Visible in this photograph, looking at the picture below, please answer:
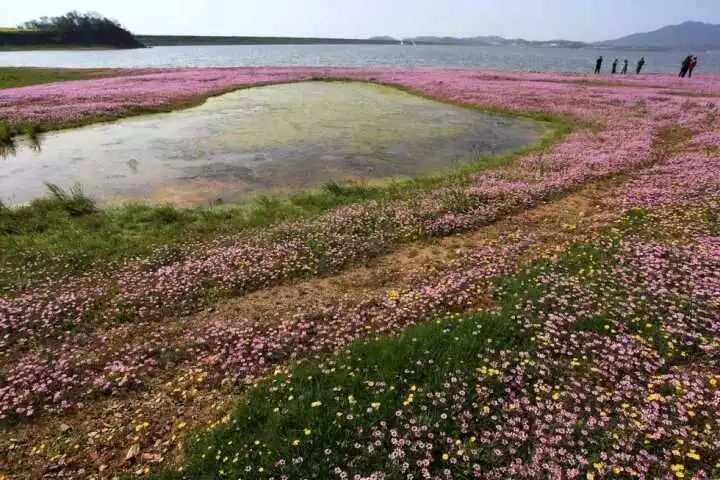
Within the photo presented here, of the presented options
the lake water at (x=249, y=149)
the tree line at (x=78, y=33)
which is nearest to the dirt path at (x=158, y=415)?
the lake water at (x=249, y=149)

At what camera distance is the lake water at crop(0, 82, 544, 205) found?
21.8m

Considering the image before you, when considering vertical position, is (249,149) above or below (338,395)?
above

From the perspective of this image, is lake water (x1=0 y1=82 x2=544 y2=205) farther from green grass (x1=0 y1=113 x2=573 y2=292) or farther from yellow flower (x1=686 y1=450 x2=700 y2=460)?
yellow flower (x1=686 y1=450 x2=700 y2=460)

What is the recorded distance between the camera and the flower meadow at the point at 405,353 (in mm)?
7031

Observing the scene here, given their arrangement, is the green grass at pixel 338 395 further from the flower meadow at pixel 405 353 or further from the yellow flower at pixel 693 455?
the yellow flower at pixel 693 455

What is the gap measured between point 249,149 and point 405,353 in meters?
22.0

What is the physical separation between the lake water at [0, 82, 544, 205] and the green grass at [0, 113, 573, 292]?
6.85 feet

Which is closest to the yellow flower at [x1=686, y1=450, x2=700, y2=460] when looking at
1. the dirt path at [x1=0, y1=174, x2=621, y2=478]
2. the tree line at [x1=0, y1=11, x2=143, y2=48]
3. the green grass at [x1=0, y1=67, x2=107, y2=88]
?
the dirt path at [x1=0, y1=174, x2=621, y2=478]

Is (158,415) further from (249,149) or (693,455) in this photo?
(249,149)

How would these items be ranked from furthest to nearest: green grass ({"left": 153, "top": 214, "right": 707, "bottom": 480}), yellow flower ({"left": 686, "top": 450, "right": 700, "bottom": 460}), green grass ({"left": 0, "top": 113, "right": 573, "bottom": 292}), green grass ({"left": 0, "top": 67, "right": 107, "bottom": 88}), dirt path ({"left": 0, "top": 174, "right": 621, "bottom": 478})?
1. green grass ({"left": 0, "top": 67, "right": 107, "bottom": 88})
2. green grass ({"left": 0, "top": 113, "right": 573, "bottom": 292})
3. dirt path ({"left": 0, "top": 174, "right": 621, "bottom": 478})
4. green grass ({"left": 153, "top": 214, "right": 707, "bottom": 480})
5. yellow flower ({"left": 686, "top": 450, "right": 700, "bottom": 460})

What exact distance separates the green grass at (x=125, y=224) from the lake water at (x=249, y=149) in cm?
209


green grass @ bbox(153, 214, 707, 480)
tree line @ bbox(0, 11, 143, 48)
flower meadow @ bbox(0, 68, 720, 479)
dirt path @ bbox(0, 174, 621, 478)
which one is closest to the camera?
green grass @ bbox(153, 214, 707, 480)

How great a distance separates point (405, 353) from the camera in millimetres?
8961

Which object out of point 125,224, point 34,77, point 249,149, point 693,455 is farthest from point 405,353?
point 34,77
